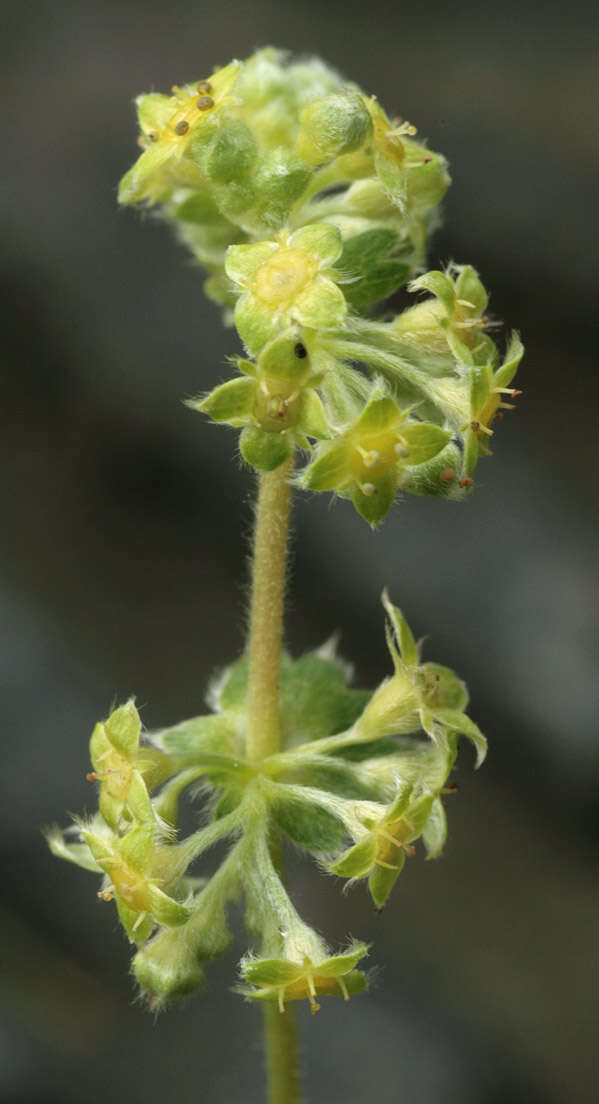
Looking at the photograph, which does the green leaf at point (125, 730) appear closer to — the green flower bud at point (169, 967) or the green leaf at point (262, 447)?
the green flower bud at point (169, 967)

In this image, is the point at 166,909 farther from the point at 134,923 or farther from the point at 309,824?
the point at 309,824

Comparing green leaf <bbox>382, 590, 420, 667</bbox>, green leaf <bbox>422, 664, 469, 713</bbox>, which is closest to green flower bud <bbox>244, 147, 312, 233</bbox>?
green leaf <bbox>382, 590, 420, 667</bbox>

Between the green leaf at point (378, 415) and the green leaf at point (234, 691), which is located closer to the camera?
the green leaf at point (378, 415)

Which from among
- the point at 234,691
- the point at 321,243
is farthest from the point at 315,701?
the point at 321,243

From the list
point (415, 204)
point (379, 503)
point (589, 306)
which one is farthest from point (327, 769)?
point (589, 306)

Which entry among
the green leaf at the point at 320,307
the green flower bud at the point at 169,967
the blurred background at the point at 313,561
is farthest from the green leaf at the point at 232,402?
the blurred background at the point at 313,561

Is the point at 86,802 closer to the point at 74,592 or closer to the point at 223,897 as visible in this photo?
the point at 74,592
